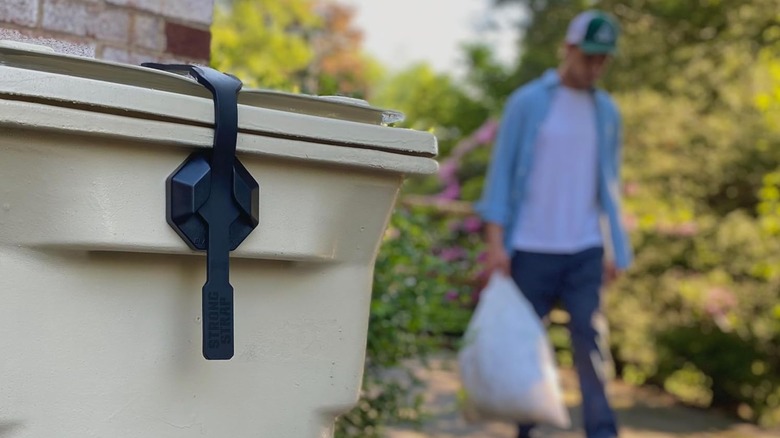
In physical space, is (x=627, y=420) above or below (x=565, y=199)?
below

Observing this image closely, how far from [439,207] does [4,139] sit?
619 centimetres

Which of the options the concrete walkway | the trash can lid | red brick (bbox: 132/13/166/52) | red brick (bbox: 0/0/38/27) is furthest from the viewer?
the concrete walkway

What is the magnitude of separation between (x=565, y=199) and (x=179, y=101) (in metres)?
2.66

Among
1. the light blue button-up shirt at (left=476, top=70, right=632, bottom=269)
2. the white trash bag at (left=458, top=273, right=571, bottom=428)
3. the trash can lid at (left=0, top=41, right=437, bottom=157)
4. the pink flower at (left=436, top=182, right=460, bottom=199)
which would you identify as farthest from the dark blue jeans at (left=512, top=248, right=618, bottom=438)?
the pink flower at (left=436, top=182, right=460, bottom=199)

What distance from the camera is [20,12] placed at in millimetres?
1903

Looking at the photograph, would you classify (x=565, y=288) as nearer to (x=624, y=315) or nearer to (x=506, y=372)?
(x=506, y=372)

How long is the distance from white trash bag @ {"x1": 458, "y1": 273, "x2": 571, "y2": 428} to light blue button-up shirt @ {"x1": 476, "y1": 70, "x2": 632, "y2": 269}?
46 cm

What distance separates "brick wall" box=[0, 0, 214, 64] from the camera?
6.34ft

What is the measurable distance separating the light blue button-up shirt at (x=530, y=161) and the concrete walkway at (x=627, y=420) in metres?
0.85

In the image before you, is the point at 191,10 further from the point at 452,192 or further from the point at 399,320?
the point at 452,192

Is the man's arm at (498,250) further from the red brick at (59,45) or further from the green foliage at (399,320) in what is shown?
the red brick at (59,45)

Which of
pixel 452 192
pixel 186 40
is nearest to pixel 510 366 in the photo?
pixel 186 40

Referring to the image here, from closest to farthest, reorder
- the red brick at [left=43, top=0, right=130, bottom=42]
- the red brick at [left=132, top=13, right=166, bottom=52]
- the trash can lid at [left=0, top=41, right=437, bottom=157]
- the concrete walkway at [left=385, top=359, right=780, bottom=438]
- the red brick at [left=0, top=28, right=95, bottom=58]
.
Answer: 1. the trash can lid at [left=0, top=41, right=437, bottom=157]
2. the red brick at [left=0, top=28, right=95, bottom=58]
3. the red brick at [left=43, top=0, right=130, bottom=42]
4. the red brick at [left=132, top=13, right=166, bottom=52]
5. the concrete walkway at [left=385, top=359, right=780, bottom=438]

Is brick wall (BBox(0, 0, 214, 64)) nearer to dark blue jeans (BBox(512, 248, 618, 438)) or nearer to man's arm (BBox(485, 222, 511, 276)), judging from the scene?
man's arm (BBox(485, 222, 511, 276))
